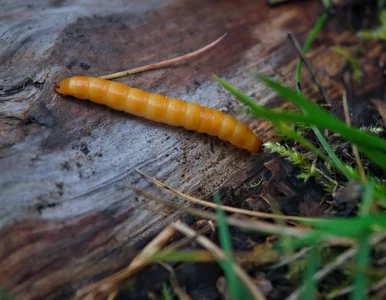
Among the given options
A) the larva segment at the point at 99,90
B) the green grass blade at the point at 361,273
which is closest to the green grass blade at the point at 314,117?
the green grass blade at the point at 361,273

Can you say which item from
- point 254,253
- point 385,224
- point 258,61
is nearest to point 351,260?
point 385,224

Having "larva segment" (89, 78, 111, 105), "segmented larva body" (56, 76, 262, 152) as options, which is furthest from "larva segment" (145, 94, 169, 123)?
"larva segment" (89, 78, 111, 105)

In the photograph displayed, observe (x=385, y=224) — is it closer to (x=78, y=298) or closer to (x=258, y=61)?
(x=78, y=298)

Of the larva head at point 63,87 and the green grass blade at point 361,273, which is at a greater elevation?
the larva head at point 63,87

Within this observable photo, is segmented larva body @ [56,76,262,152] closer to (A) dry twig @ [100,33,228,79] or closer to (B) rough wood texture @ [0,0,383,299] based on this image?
(B) rough wood texture @ [0,0,383,299]

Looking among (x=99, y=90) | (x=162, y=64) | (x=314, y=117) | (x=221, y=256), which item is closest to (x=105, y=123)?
(x=99, y=90)

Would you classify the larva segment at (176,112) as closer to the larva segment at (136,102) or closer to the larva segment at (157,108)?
the larva segment at (157,108)

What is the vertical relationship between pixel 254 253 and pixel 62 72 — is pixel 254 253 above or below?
below
